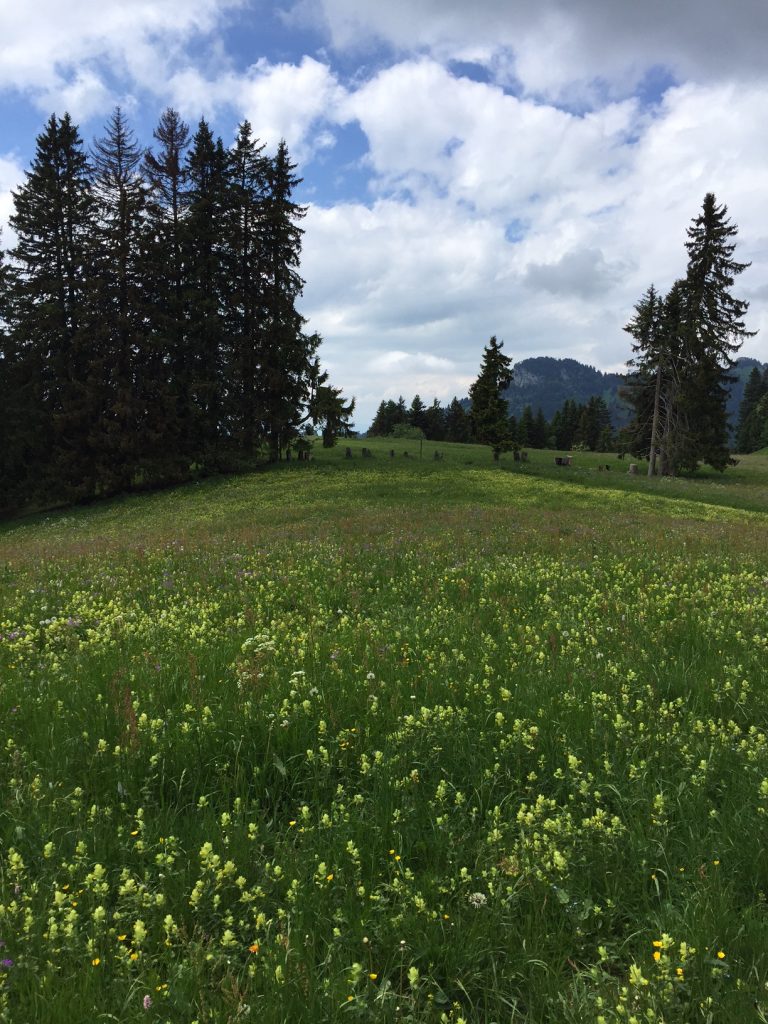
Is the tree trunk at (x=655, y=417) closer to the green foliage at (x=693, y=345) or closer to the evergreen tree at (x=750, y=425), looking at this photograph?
the green foliage at (x=693, y=345)

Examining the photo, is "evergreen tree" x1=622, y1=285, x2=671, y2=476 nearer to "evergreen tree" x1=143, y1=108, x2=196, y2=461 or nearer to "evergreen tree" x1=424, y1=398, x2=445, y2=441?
"evergreen tree" x1=143, y1=108, x2=196, y2=461

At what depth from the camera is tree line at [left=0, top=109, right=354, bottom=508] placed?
36.9m

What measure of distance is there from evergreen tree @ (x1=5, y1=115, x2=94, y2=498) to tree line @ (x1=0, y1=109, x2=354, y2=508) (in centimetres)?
9

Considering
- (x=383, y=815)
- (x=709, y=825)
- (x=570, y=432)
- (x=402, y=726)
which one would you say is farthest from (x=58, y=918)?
(x=570, y=432)

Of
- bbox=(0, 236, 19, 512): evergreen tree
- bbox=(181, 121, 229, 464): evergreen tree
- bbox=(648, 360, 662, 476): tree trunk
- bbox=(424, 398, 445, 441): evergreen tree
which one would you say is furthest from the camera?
bbox=(424, 398, 445, 441): evergreen tree

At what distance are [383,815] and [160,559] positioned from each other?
1008 cm

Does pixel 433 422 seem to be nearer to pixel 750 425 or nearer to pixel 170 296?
pixel 750 425

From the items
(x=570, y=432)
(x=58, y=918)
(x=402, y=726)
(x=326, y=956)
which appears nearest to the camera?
(x=326, y=956)

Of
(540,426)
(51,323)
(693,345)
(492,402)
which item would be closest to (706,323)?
(693,345)

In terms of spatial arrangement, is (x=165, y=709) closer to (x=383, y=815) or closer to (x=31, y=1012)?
(x=383, y=815)

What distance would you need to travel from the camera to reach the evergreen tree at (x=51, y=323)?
120 feet

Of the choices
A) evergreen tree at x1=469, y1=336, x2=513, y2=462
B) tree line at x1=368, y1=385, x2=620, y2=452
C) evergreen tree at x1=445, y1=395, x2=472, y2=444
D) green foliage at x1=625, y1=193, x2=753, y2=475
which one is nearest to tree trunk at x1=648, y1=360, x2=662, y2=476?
green foliage at x1=625, y1=193, x2=753, y2=475

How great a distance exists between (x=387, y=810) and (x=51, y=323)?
141 feet

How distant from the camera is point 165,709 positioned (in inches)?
182
